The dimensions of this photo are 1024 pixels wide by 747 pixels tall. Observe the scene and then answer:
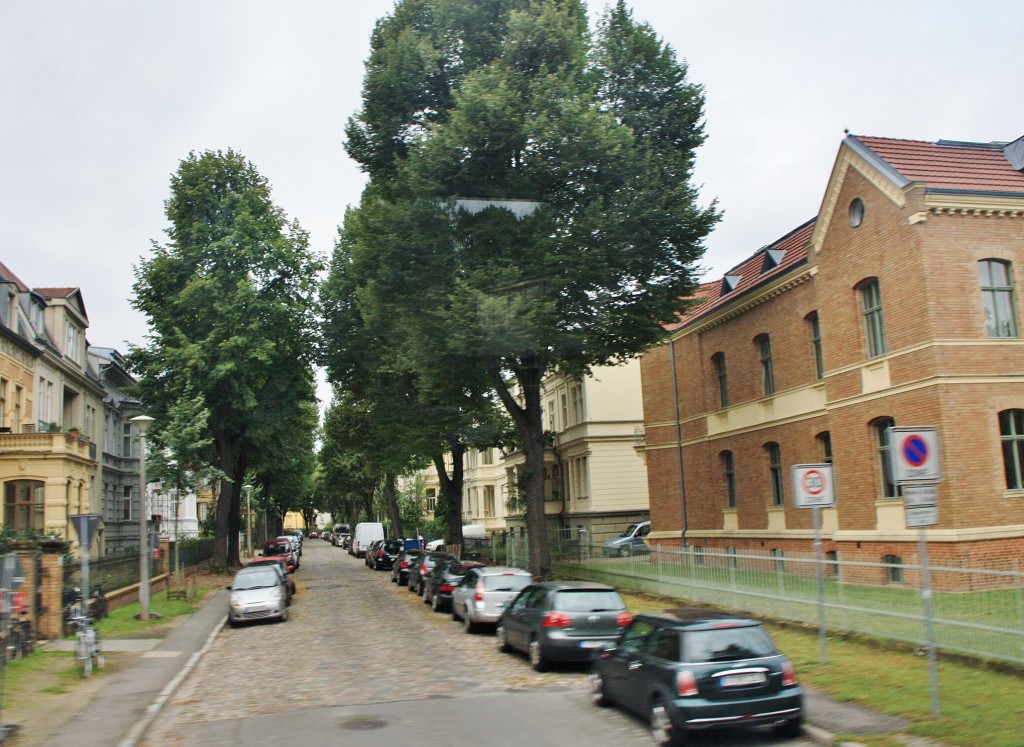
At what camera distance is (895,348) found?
2052 centimetres

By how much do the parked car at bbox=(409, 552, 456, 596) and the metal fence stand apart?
619 centimetres

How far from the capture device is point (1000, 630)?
1091 centimetres

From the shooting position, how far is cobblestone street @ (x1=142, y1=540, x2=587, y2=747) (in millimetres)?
12484

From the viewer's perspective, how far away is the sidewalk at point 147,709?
953cm

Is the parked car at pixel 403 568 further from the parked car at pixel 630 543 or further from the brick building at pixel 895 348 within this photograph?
the brick building at pixel 895 348

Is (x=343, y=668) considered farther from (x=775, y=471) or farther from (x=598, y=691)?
(x=775, y=471)

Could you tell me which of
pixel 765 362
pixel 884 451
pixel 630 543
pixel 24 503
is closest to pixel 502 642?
pixel 884 451

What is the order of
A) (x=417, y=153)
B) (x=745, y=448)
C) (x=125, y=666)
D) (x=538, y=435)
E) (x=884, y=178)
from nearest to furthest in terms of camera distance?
(x=125, y=666) → (x=884, y=178) → (x=417, y=153) → (x=538, y=435) → (x=745, y=448)

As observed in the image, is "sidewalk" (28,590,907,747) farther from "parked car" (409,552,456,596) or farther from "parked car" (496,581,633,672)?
"parked car" (409,552,456,596)

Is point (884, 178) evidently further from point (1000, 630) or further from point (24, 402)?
point (24, 402)

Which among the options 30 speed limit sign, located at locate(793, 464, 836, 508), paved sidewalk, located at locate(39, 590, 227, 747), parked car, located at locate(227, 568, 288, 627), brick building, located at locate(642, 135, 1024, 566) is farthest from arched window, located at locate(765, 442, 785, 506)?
paved sidewalk, located at locate(39, 590, 227, 747)

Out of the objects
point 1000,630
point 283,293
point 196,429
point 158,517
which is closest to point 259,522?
point 158,517

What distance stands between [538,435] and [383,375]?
40.4 ft

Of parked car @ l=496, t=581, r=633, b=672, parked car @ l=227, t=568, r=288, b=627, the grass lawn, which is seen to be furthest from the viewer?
parked car @ l=227, t=568, r=288, b=627
